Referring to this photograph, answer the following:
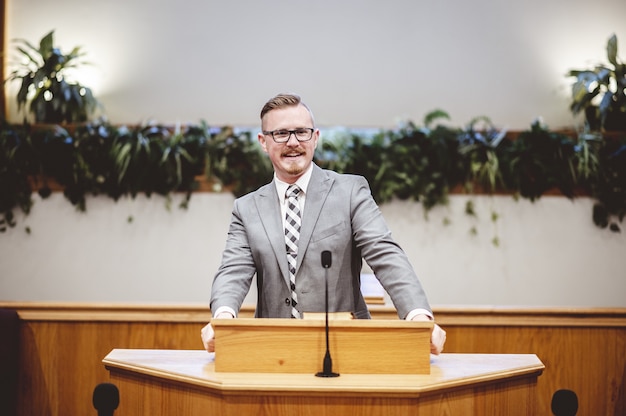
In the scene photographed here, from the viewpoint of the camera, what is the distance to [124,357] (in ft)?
6.73

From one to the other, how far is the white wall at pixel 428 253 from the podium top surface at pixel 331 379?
2453 millimetres

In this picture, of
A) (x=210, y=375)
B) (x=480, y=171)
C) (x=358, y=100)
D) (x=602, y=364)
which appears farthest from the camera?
(x=358, y=100)

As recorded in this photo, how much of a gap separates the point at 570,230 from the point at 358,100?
1.81m

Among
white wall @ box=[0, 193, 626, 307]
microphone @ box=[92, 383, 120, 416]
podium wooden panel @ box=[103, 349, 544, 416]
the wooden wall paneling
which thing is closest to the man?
podium wooden panel @ box=[103, 349, 544, 416]

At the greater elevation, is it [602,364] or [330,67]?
[330,67]

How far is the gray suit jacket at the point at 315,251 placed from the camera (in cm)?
232

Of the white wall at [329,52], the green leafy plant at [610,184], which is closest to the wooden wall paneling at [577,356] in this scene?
the green leafy plant at [610,184]

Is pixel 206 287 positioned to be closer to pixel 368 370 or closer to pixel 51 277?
pixel 51 277

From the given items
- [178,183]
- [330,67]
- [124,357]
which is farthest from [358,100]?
[124,357]

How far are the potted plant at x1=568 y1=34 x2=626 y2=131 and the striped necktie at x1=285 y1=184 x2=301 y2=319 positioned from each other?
115 inches

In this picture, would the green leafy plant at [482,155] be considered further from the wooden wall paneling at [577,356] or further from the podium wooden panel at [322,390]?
the podium wooden panel at [322,390]

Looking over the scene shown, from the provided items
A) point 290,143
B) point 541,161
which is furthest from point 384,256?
point 541,161

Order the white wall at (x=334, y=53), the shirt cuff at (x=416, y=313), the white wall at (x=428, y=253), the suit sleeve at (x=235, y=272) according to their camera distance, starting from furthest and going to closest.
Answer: the white wall at (x=334, y=53)
the white wall at (x=428, y=253)
the suit sleeve at (x=235, y=272)
the shirt cuff at (x=416, y=313)

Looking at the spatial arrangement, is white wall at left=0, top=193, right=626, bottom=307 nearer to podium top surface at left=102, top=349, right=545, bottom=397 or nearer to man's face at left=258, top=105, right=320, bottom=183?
man's face at left=258, top=105, right=320, bottom=183
